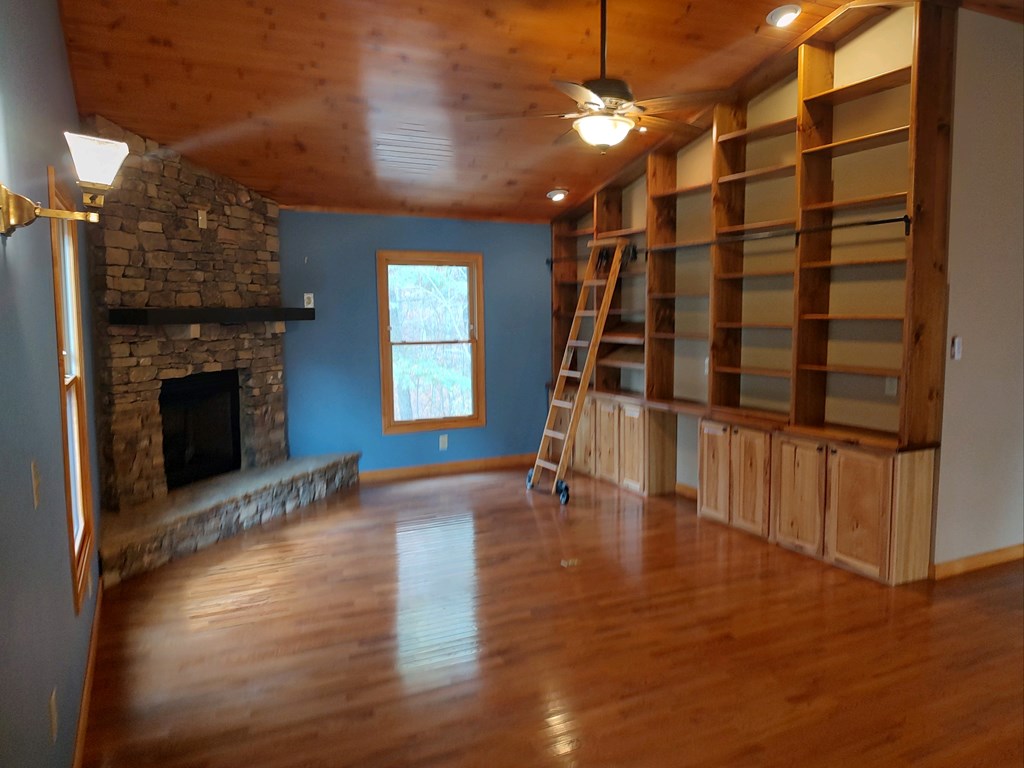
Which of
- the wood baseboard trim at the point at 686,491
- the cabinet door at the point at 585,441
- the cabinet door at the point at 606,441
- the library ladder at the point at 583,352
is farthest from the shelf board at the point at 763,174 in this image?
the wood baseboard trim at the point at 686,491

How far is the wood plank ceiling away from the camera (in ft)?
11.2

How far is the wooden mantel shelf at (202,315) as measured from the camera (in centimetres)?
427

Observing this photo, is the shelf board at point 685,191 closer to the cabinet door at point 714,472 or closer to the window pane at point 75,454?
the cabinet door at point 714,472

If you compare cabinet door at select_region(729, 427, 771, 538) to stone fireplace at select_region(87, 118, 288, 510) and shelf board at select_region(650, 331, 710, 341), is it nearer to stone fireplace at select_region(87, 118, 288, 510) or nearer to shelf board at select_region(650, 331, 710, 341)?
shelf board at select_region(650, 331, 710, 341)

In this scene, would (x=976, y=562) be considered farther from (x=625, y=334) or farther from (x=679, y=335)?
(x=625, y=334)

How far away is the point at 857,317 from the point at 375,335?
13.2ft

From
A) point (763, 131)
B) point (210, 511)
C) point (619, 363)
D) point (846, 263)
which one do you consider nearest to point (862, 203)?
point (846, 263)

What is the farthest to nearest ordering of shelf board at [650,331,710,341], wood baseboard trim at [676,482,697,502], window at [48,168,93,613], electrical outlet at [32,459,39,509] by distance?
wood baseboard trim at [676,482,697,502]
shelf board at [650,331,710,341]
window at [48,168,93,613]
electrical outlet at [32,459,39,509]

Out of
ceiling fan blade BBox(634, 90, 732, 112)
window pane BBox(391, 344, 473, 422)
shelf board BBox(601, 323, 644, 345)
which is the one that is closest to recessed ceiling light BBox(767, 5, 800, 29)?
ceiling fan blade BBox(634, 90, 732, 112)

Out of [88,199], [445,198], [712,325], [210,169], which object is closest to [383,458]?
[445,198]

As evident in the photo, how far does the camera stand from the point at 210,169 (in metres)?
4.98

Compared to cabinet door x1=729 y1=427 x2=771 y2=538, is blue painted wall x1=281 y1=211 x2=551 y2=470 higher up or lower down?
higher up

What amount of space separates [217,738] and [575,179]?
16.1 feet

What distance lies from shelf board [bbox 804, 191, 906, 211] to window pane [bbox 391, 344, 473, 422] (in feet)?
11.4
